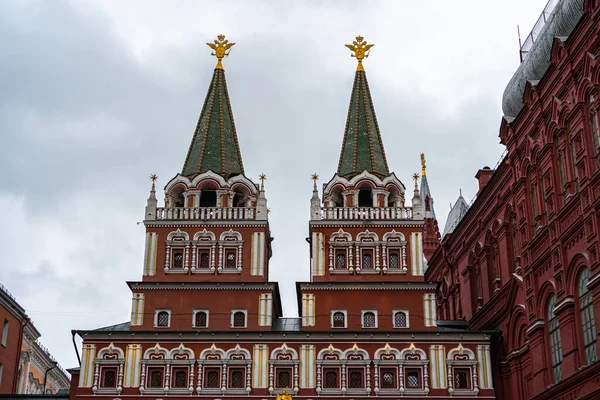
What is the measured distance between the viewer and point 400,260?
4844 centimetres

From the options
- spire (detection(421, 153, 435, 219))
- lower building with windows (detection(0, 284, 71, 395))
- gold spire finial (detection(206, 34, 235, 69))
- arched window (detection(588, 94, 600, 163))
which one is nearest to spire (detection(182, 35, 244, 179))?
gold spire finial (detection(206, 34, 235, 69))

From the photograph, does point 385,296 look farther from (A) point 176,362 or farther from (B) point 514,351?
(A) point 176,362

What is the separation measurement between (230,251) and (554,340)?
62.1ft

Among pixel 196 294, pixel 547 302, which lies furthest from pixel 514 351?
pixel 196 294

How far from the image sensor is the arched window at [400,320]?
154ft

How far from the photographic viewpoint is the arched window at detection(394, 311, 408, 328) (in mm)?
46812

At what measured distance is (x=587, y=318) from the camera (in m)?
35.5

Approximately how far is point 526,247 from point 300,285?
12626 millimetres

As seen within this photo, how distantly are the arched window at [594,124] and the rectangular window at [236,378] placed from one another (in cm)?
2144

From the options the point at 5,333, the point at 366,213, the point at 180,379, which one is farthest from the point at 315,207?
the point at 5,333

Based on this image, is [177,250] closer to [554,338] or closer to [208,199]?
[208,199]

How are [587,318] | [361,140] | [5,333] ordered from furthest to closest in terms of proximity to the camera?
1. [5,333]
2. [361,140]
3. [587,318]

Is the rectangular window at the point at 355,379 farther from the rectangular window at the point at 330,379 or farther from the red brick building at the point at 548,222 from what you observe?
the red brick building at the point at 548,222

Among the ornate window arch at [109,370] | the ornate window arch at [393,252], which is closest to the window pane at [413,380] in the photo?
the ornate window arch at [393,252]
